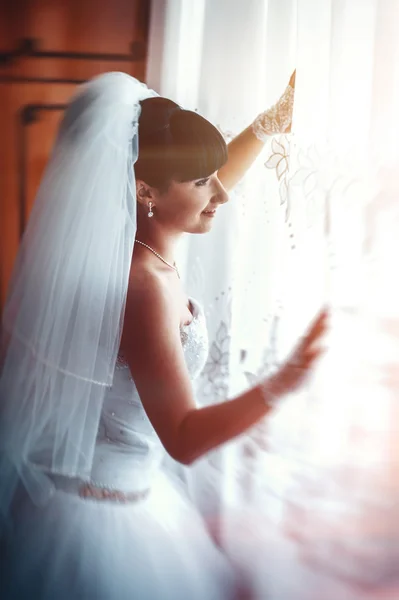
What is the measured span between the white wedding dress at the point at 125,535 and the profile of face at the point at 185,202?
13 centimetres

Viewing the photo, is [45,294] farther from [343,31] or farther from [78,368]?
[343,31]

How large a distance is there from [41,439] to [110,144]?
493 mm

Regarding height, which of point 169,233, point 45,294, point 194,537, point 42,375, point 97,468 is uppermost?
point 169,233

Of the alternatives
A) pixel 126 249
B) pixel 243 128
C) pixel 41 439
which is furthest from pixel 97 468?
pixel 243 128

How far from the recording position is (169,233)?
0.93 meters

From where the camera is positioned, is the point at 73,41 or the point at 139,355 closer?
the point at 139,355


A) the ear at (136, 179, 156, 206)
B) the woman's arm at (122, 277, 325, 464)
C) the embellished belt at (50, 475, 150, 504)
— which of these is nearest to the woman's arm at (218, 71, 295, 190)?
the ear at (136, 179, 156, 206)

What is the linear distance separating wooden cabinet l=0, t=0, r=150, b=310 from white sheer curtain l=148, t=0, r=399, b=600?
79mm

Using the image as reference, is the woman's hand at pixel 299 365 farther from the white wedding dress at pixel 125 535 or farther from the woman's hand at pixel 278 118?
the woman's hand at pixel 278 118

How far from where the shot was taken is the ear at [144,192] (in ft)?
2.92

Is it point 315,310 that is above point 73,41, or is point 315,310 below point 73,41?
below

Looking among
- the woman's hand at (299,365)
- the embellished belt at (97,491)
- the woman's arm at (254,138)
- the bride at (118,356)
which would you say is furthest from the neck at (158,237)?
the embellished belt at (97,491)

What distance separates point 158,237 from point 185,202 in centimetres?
7

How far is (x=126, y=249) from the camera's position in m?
0.88
